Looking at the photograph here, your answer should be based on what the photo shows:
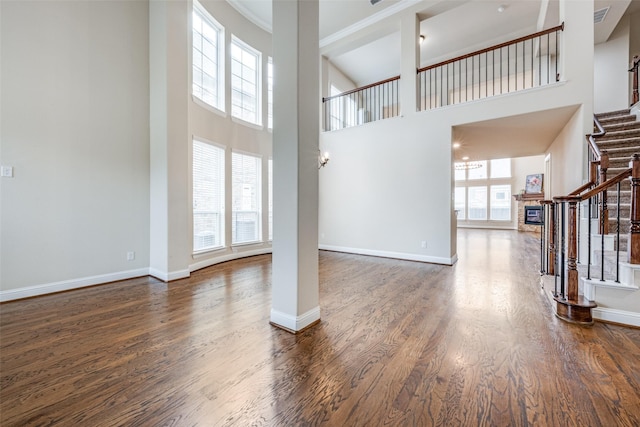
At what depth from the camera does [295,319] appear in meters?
2.28

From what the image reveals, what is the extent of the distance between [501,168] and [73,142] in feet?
45.7

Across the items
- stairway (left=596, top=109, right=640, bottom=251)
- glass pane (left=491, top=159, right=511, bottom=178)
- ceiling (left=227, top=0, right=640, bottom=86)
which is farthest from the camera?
glass pane (left=491, top=159, right=511, bottom=178)

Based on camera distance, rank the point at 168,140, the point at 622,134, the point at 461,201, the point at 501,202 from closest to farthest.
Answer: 1. the point at 168,140
2. the point at 622,134
3. the point at 501,202
4. the point at 461,201

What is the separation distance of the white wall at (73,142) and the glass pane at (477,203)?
1286 centimetres

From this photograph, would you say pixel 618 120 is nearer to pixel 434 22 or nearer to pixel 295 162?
pixel 434 22

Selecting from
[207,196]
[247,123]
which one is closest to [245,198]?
[207,196]

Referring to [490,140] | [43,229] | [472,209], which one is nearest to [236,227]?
[43,229]

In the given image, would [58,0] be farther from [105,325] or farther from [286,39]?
[105,325]

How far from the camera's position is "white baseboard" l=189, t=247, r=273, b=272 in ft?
14.4

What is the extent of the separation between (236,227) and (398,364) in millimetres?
4286

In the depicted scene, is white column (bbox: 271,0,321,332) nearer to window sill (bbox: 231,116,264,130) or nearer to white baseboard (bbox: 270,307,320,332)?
white baseboard (bbox: 270,307,320,332)

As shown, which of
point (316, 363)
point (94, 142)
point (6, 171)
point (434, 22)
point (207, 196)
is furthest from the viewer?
point (434, 22)

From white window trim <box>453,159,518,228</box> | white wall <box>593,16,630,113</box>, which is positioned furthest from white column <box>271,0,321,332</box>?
white window trim <box>453,159,518,228</box>

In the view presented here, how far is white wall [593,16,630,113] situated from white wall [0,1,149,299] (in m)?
9.49
